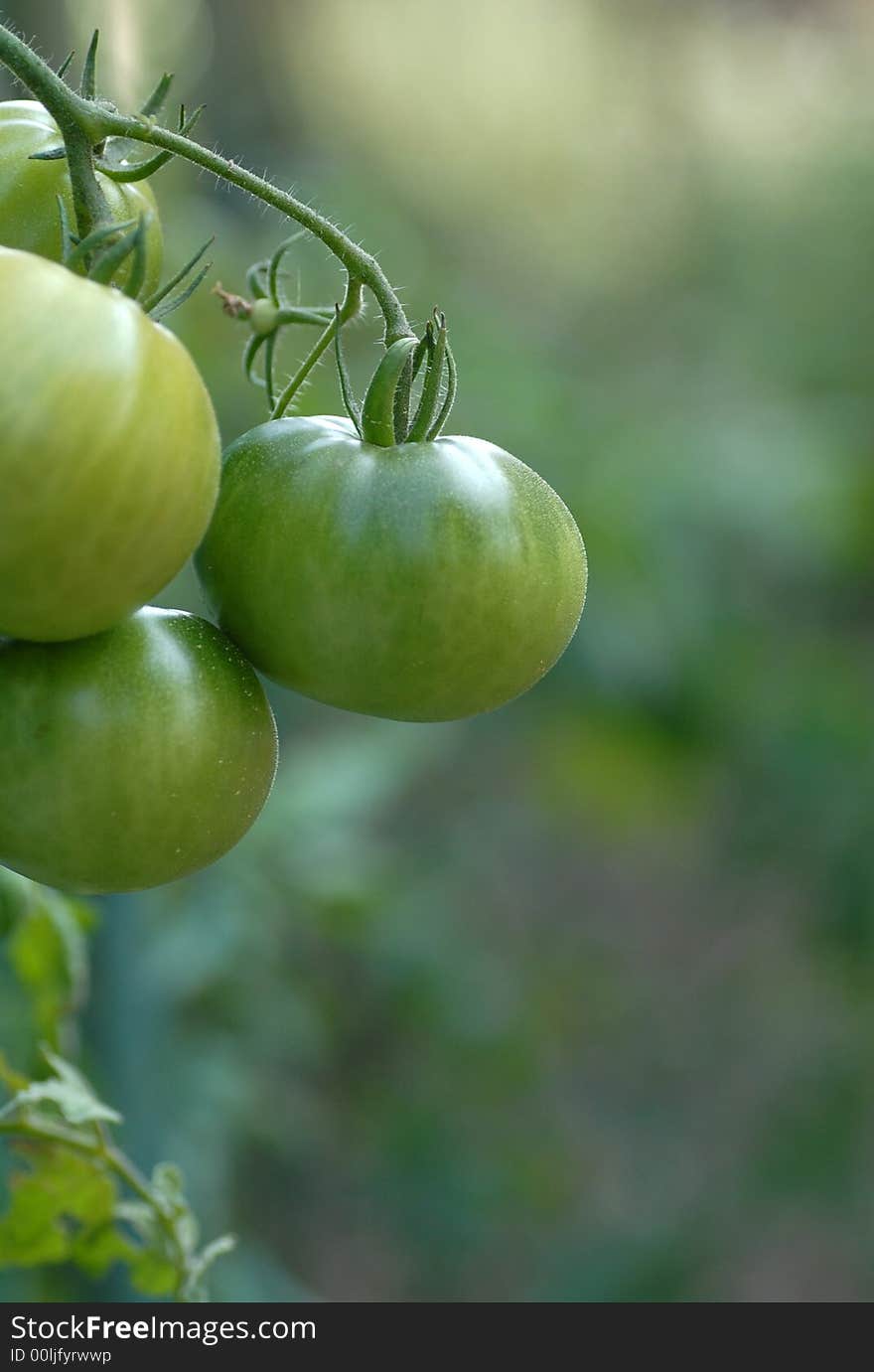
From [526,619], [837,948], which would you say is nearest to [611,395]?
[837,948]

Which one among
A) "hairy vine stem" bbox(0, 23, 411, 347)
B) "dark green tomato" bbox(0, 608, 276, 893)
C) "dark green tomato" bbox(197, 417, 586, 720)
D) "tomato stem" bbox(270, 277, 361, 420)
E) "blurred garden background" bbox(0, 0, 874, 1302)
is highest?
"hairy vine stem" bbox(0, 23, 411, 347)

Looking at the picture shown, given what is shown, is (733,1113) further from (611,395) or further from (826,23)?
(826,23)
